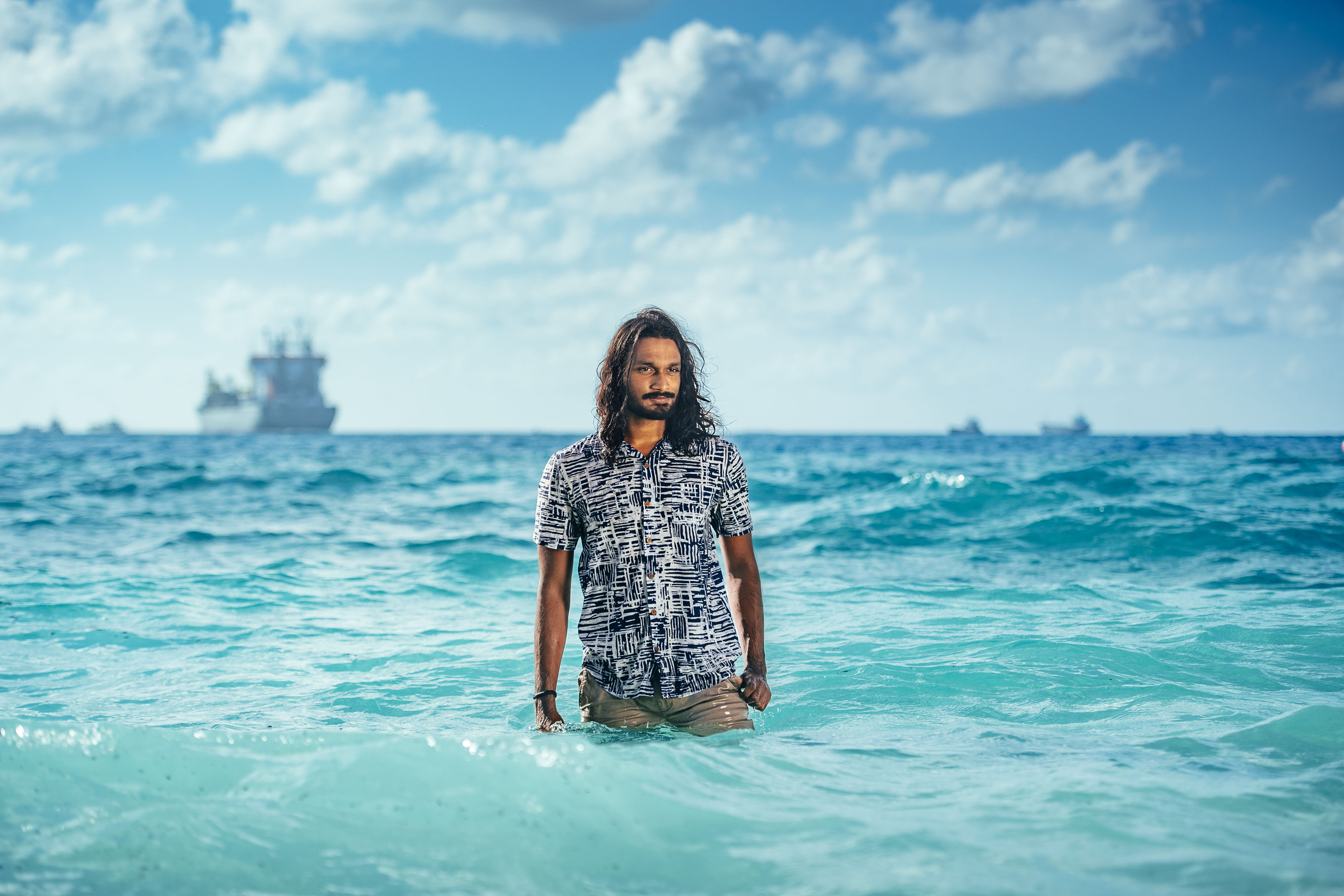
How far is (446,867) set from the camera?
3355 millimetres

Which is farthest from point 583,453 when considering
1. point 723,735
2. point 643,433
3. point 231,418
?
point 231,418

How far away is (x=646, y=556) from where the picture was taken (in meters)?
3.89

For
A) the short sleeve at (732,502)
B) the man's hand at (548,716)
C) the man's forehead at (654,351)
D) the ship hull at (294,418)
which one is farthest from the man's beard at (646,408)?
the ship hull at (294,418)

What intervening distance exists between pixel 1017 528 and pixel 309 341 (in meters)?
114

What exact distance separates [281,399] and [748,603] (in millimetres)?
120171

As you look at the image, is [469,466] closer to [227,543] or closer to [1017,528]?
[227,543]

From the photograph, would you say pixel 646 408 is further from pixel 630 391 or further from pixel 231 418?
pixel 231 418

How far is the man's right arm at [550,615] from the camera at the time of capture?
3.94m

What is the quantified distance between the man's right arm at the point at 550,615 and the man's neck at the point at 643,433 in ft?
1.70

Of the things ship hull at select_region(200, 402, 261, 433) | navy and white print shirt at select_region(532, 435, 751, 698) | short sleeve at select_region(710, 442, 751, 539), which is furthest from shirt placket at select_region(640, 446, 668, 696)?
ship hull at select_region(200, 402, 261, 433)

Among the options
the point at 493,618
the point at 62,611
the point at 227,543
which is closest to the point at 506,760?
the point at 493,618

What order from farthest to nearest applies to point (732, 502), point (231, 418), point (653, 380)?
point (231, 418) < point (732, 502) < point (653, 380)

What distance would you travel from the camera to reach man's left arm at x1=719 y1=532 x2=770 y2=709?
13.1 ft

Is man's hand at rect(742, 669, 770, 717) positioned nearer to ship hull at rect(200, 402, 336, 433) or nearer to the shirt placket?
→ the shirt placket
